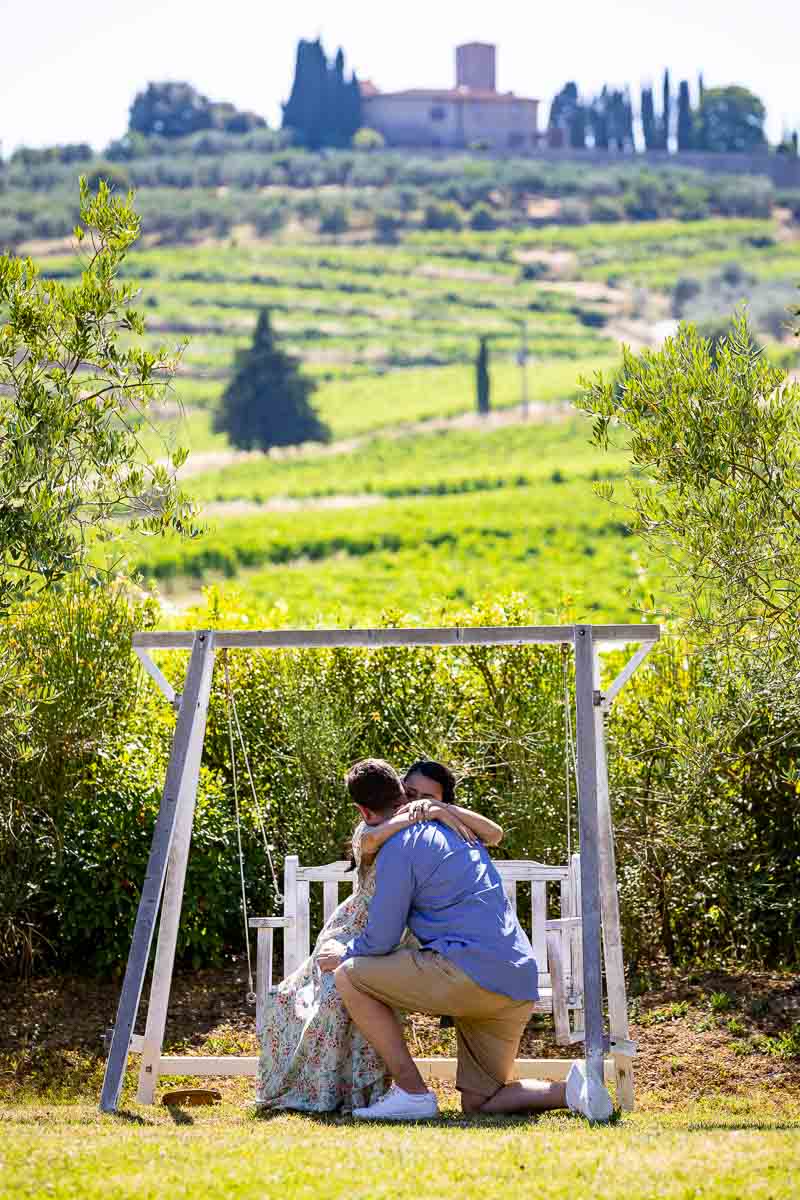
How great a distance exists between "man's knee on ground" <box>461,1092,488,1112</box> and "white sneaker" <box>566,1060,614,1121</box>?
271 mm

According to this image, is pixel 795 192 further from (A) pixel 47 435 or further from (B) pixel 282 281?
(A) pixel 47 435

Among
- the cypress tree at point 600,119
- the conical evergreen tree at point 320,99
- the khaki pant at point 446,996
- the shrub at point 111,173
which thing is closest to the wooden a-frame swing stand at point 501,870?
the khaki pant at point 446,996

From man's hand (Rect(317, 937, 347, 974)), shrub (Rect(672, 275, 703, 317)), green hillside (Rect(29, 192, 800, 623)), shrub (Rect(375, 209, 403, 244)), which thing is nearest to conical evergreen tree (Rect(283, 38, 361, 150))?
shrub (Rect(375, 209, 403, 244))

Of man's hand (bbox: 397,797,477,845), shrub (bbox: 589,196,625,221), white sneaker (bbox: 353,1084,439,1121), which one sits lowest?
white sneaker (bbox: 353,1084,439,1121)

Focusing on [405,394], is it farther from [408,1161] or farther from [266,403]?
[408,1161]

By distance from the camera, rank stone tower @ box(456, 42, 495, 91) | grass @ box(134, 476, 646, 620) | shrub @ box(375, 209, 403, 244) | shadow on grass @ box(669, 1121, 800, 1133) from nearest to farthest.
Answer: shadow on grass @ box(669, 1121, 800, 1133), grass @ box(134, 476, 646, 620), shrub @ box(375, 209, 403, 244), stone tower @ box(456, 42, 495, 91)

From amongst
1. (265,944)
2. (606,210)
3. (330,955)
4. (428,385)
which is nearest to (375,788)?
(330,955)

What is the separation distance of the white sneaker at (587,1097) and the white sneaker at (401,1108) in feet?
1.49

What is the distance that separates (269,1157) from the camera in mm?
4043

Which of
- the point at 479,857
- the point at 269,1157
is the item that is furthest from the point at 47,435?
the point at 269,1157

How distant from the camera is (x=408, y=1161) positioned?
13.1 feet

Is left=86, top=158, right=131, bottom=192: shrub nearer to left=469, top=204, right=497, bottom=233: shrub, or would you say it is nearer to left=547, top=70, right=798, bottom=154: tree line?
left=469, top=204, right=497, bottom=233: shrub

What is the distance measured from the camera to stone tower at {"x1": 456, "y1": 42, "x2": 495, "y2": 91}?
469ft

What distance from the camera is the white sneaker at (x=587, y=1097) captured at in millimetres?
4922
